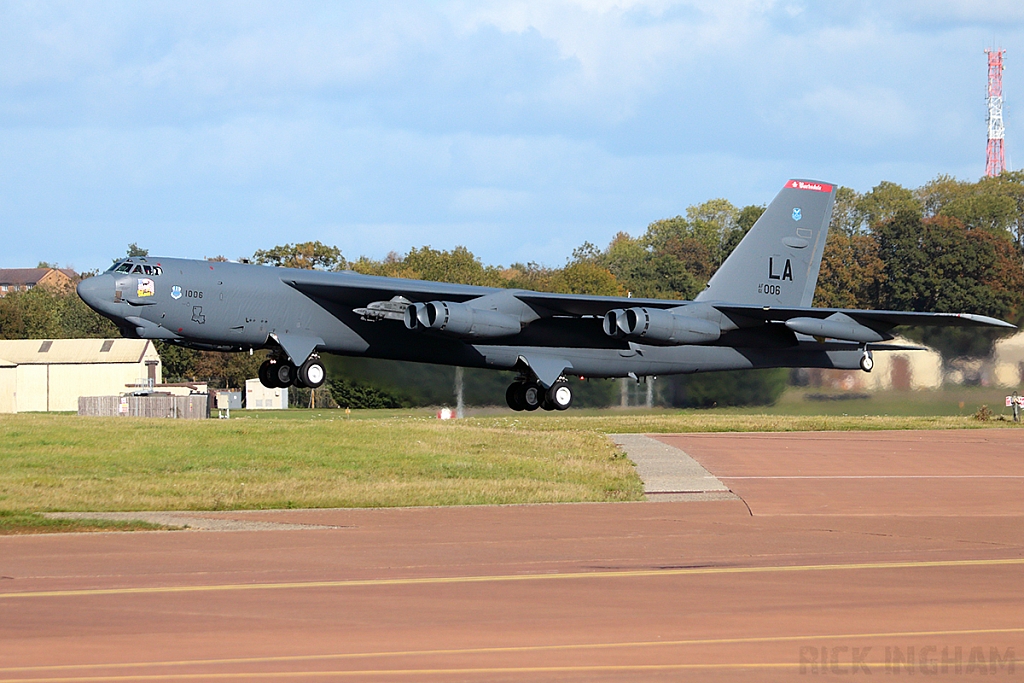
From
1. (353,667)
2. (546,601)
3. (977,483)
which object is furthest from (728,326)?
(353,667)

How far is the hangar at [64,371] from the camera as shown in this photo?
6831 cm

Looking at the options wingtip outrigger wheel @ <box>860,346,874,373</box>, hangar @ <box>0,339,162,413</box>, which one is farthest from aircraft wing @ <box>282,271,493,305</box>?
hangar @ <box>0,339,162,413</box>

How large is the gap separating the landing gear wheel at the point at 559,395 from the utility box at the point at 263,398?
4609 cm

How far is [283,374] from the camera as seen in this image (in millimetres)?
24453

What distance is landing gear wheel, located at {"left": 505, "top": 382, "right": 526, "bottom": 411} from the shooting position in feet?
90.4

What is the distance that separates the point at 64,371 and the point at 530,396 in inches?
1940

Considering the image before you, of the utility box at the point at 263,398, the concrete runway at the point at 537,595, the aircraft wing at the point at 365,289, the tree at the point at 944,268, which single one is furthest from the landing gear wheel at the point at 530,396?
the utility box at the point at 263,398

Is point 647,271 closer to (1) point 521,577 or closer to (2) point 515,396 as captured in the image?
(2) point 515,396

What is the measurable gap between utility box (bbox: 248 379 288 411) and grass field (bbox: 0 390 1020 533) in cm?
3285

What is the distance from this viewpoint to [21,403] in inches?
2692

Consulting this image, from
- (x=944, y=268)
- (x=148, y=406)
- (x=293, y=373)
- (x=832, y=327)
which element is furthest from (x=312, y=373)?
(x=944, y=268)

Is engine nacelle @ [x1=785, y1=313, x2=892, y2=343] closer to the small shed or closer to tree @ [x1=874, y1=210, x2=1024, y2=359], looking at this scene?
tree @ [x1=874, y1=210, x2=1024, y2=359]

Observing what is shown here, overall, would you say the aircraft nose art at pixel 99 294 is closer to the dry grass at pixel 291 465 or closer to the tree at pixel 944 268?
the dry grass at pixel 291 465

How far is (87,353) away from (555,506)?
55.8m
